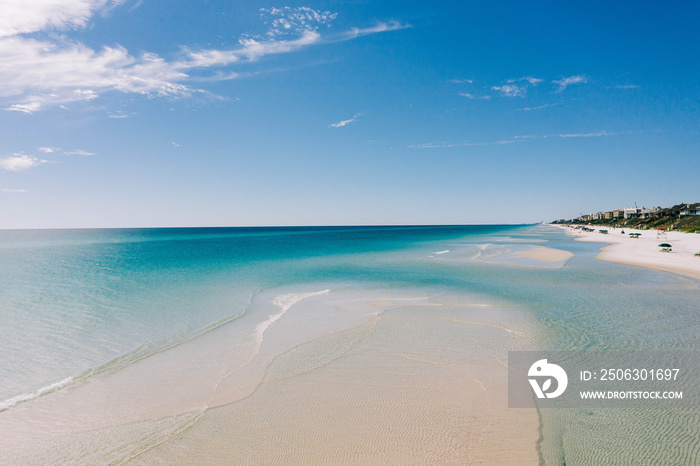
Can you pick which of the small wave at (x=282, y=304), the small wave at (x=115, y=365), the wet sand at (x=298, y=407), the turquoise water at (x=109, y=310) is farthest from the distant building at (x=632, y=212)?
the small wave at (x=115, y=365)

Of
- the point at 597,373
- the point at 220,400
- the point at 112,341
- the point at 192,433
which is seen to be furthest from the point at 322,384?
the point at 112,341

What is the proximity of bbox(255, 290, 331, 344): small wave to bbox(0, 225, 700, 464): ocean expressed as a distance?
14 centimetres

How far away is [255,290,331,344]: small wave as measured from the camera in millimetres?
14852

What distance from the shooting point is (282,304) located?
20.3 metres

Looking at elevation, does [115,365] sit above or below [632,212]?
below

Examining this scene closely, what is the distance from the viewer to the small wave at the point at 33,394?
8.75 metres

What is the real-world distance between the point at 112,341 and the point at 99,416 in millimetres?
6450

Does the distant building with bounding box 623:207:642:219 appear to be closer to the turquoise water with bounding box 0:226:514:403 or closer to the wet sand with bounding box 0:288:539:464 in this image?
the turquoise water with bounding box 0:226:514:403
